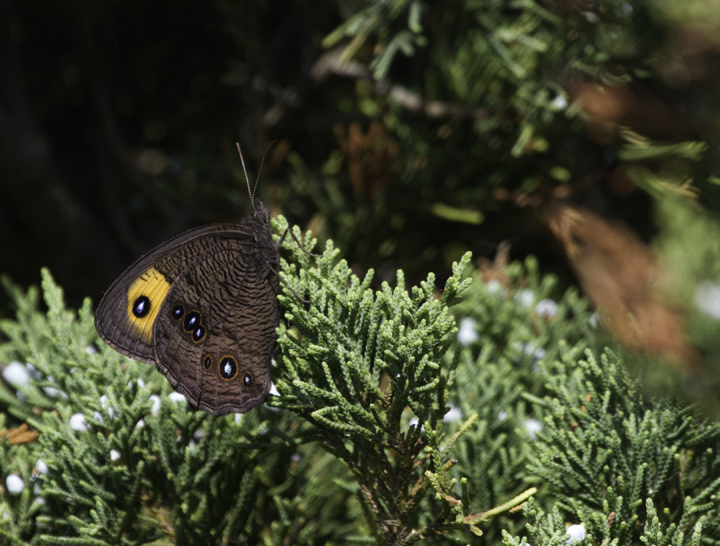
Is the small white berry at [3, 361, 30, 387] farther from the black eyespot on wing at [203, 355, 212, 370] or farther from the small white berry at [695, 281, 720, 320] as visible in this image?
the small white berry at [695, 281, 720, 320]

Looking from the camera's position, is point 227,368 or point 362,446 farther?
point 227,368

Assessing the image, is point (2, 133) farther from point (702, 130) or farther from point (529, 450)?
point (702, 130)

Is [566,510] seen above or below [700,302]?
below

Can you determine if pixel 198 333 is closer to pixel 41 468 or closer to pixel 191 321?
pixel 191 321

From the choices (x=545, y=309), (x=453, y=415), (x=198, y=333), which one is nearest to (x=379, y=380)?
(x=453, y=415)

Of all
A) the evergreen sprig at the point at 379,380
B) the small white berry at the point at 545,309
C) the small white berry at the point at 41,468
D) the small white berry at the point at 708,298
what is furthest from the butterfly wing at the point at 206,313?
the small white berry at the point at 708,298

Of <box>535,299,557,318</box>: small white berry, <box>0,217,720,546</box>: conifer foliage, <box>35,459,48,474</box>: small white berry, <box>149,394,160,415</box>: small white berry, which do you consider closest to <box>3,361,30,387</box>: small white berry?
<box>0,217,720,546</box>: conifer foliage

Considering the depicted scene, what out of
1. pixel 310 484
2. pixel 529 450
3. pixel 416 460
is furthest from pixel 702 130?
pixel 310 484
